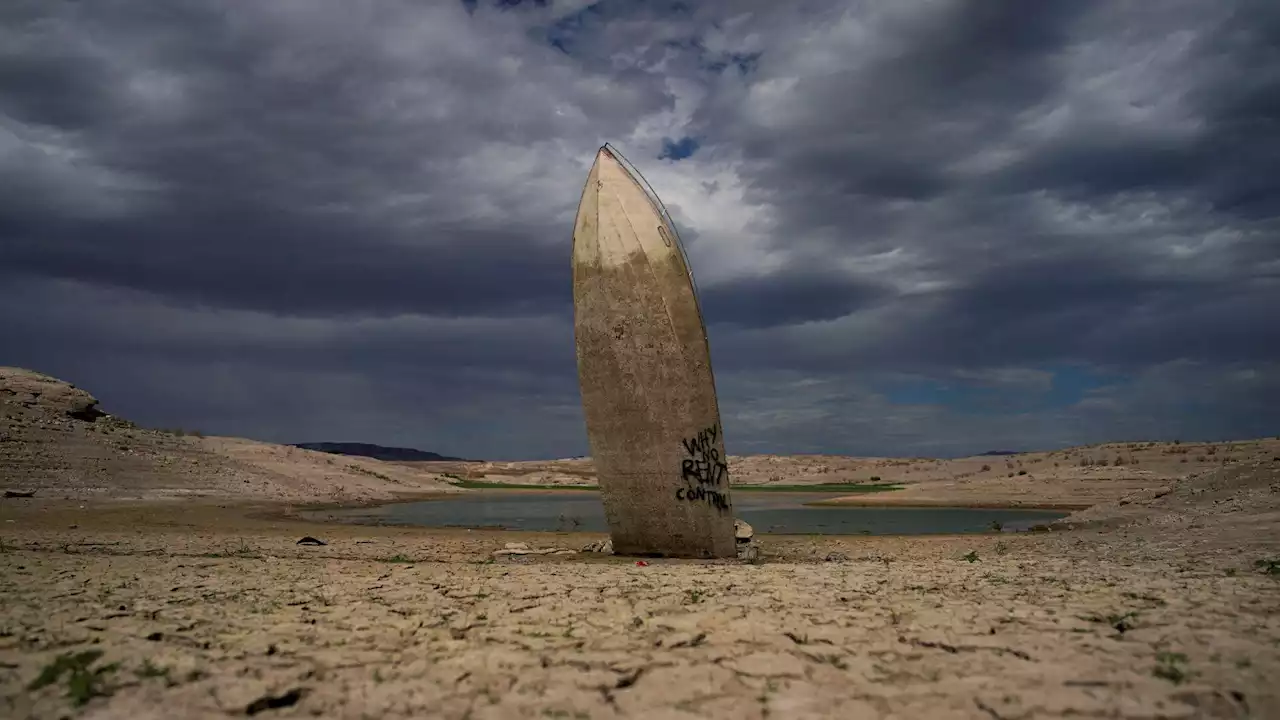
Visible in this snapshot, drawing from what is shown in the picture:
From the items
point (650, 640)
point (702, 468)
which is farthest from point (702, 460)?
point (650, 640)

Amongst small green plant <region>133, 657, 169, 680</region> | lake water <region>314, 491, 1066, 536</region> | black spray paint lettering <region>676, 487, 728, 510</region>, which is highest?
black spray paint lettering <region>676, 487, 728, 510</region>

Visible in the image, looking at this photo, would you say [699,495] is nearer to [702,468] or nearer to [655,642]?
[702,468]

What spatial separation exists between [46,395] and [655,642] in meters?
40.3

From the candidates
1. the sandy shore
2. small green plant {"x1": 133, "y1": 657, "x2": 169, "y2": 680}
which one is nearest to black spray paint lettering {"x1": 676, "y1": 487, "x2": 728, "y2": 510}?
the sandy shore

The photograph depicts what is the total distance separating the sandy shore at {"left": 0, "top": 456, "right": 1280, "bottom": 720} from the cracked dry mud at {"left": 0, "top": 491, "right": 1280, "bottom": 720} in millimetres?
22

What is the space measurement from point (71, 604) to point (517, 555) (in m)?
9.05

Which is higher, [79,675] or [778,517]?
[79,675]

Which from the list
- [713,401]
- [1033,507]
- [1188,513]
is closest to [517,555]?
[713,401]

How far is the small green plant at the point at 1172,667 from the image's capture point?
4.94 meters

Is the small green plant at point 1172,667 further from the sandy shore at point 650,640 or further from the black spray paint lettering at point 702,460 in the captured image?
the black spray paint lettering at point 702,460

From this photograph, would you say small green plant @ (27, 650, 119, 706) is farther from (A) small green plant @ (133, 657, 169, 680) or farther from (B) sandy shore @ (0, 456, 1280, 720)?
(A) small green plant @ (133, 657, 169, 680)

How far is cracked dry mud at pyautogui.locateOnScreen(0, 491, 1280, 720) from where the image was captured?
15.9 feet

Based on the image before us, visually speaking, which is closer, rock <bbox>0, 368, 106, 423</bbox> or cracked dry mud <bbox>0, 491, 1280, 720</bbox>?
cracked dry mud <bbox>0, 491, 1280, 720</bbox>

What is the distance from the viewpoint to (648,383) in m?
14.4
